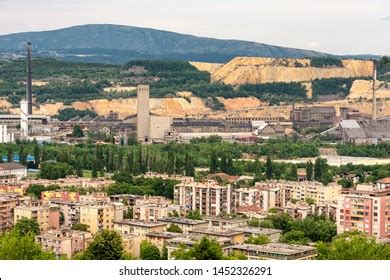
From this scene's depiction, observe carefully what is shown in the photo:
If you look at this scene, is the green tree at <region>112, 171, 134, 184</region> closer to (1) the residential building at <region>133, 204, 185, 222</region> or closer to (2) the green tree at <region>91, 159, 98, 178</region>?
(2) the green tree at <region>91, 159, 98, 178</region>

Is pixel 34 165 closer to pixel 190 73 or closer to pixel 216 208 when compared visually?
pixel 216 208

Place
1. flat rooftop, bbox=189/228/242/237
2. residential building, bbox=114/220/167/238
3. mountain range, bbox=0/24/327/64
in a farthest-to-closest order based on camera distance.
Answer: mountain range, bbox=0/24/327/64 → residential building, bbox=114/220/167/238 → flat rooftop, bbox=189/228/242/237

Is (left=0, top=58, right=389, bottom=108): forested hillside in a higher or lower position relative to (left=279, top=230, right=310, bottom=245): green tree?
higher

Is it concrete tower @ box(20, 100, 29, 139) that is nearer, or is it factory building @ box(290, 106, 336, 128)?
concrete tower @ box(20, 100, 29, 139)

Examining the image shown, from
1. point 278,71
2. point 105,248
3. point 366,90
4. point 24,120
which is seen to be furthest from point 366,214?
point 278,71

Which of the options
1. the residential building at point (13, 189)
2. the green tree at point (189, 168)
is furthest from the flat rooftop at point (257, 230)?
the green tree at point (189, 168)

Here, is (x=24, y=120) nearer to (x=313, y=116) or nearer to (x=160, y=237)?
(x=313, y=116)

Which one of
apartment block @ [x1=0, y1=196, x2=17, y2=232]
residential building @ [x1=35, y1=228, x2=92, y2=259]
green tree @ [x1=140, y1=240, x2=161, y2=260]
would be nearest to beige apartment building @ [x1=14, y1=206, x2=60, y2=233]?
apartment block @ [x1=0, y1=196, x2=17, y2=232]

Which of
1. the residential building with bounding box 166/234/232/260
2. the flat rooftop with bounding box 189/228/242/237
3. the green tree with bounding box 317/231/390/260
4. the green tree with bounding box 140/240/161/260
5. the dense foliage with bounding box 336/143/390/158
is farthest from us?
the dense foliage with bounding box 336/143/390/158
